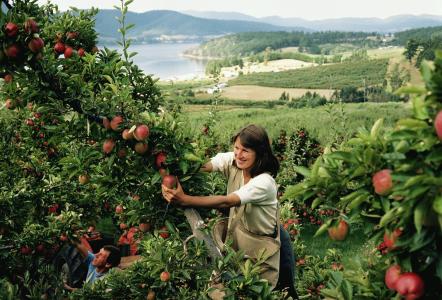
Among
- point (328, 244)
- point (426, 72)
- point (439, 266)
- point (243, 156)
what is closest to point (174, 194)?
point (243, 156)

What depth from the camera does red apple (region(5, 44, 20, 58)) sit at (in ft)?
7.52

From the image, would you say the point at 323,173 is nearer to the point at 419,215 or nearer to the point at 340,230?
the point at 340,230

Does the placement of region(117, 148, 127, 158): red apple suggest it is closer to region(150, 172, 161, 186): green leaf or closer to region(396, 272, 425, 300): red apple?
region(150, 172, 161, 186): green leaf

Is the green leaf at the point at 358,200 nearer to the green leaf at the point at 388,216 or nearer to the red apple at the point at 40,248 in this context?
the green leaf at the point at 388,216

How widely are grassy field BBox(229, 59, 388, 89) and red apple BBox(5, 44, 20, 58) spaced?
230ft

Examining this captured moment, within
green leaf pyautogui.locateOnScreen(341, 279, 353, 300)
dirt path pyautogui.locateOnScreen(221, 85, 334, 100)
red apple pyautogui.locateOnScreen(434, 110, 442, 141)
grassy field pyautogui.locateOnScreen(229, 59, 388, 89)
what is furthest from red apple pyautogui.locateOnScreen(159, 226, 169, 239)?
grassy field pyautogui.locateOnScreen(229, 59, 388, 89)

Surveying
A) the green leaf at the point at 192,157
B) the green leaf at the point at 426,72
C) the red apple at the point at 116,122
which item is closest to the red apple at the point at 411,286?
the green leaf at the point at 426,72

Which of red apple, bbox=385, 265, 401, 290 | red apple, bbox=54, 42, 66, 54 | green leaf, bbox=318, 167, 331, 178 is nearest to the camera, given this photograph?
red apple, bbox=385, 265, 401, 290

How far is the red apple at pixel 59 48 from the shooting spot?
352 cm

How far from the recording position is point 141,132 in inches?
97.7

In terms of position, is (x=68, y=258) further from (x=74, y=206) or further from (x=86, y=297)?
(x=86, y=297)

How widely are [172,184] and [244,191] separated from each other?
62 cm

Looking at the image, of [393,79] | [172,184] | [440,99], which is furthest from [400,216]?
[393,79]

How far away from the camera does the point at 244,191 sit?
3020 mm
